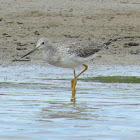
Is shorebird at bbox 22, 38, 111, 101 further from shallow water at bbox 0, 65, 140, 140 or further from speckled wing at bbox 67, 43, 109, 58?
shallow water at bbox 0, 65, 140, 140

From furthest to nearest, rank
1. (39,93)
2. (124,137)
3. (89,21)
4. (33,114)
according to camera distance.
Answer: (89,21)
(39,93)
(33,114)
(124,137)

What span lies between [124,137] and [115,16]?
9.92 metres

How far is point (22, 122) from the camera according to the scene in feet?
23.1

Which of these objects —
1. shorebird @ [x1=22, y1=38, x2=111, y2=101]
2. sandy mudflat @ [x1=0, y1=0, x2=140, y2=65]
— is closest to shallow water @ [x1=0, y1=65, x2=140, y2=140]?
shorebird @ [x1=22, y1=38, x2=111, y2=101]

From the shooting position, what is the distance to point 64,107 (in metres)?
8.04

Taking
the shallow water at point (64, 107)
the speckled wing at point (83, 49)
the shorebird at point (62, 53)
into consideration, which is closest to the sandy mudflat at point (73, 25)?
the shallow water at point (64, 107)

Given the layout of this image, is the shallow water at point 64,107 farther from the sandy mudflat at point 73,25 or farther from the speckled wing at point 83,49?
the sandy mudflat at point 73,25

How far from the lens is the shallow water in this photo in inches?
260

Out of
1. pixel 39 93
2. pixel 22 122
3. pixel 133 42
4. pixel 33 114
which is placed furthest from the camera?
pixel 133 42

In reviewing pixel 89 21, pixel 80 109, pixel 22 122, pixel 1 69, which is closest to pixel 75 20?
pixel 89 21

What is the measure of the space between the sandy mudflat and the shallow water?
159 centimetres

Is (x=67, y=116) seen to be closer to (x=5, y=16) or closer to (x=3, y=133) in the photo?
(x=3, y=133)

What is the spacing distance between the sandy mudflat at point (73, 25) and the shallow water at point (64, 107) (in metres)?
1.59

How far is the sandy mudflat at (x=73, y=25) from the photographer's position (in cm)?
1300
